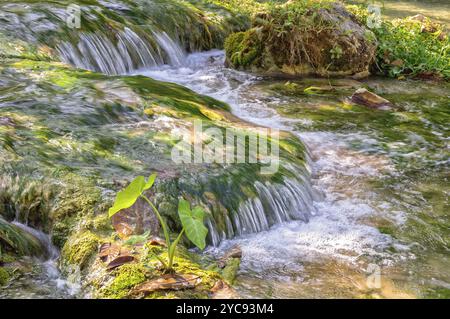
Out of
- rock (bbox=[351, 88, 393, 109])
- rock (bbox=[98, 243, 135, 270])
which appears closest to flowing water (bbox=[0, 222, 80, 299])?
rock (bbox=[98, 243, 135, 270])

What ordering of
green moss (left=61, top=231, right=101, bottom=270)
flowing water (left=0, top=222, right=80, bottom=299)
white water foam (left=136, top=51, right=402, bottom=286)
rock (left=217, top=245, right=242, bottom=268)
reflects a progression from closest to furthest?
flowing water (left=0, top=222, right=80, bottom=299) < green moss (left=61, top=231, right=101, bottom=270) < rock (left=217, top=245, right=242, bottom=268) < white water foam (left=136, top=51, right=402, bottom=286)

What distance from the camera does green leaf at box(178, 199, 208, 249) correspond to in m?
3.55

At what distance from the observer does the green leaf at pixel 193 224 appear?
11.6ft

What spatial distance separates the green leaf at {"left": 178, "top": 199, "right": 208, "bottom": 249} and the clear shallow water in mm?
433

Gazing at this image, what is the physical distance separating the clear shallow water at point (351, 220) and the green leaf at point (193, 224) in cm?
43

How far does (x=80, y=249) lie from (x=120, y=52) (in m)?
5.56

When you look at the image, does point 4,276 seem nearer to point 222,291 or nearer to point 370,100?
point 222,291

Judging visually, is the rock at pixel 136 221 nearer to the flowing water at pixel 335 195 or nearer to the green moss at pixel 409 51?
the flowing water at pixel 335 195

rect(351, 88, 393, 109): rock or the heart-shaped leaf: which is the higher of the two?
the heart-shaped leaf

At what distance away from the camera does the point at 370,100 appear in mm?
7953

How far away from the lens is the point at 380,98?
8.01 m

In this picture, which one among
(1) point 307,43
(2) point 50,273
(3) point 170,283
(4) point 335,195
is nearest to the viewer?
(3) point 170,283

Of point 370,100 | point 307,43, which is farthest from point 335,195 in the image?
point 307,43

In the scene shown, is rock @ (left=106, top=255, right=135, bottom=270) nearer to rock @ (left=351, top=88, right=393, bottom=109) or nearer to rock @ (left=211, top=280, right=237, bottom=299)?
rock @ (left=211, top=280, right=237, bottom=299)
